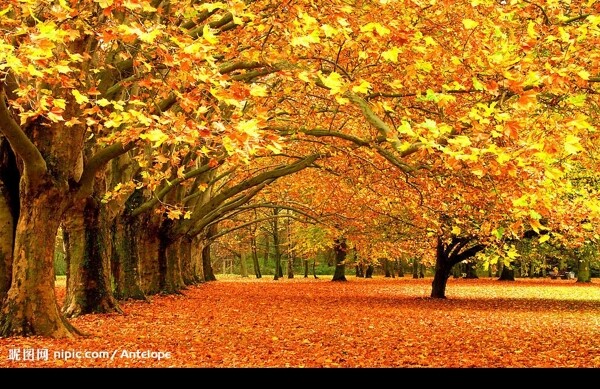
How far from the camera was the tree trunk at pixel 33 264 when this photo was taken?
1095 cm

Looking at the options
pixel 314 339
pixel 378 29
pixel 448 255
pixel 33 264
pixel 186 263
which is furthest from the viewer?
pixel 186 263

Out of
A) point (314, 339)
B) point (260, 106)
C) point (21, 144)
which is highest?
point (260, 106)

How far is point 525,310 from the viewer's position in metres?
23.7

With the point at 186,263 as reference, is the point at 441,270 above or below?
below

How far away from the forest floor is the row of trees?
5.03ft

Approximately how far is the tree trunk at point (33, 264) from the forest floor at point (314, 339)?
39cm

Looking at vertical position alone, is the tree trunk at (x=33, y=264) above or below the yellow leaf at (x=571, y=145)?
below

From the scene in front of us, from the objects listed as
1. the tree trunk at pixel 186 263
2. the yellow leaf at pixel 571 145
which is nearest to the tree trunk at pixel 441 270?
the tree trunk at pixel 186 263

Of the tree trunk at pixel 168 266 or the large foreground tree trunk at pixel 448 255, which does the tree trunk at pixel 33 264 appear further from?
the large foreground tree trunk at pixel 448 255

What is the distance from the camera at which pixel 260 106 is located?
12148 millimetres

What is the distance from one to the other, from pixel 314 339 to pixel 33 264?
5664mm

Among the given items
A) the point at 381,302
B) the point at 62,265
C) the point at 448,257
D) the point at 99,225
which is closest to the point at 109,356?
Answer: the point at 99,225

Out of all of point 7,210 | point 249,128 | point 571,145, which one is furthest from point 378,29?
point 7,210

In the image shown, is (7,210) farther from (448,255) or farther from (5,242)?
(448,255)
